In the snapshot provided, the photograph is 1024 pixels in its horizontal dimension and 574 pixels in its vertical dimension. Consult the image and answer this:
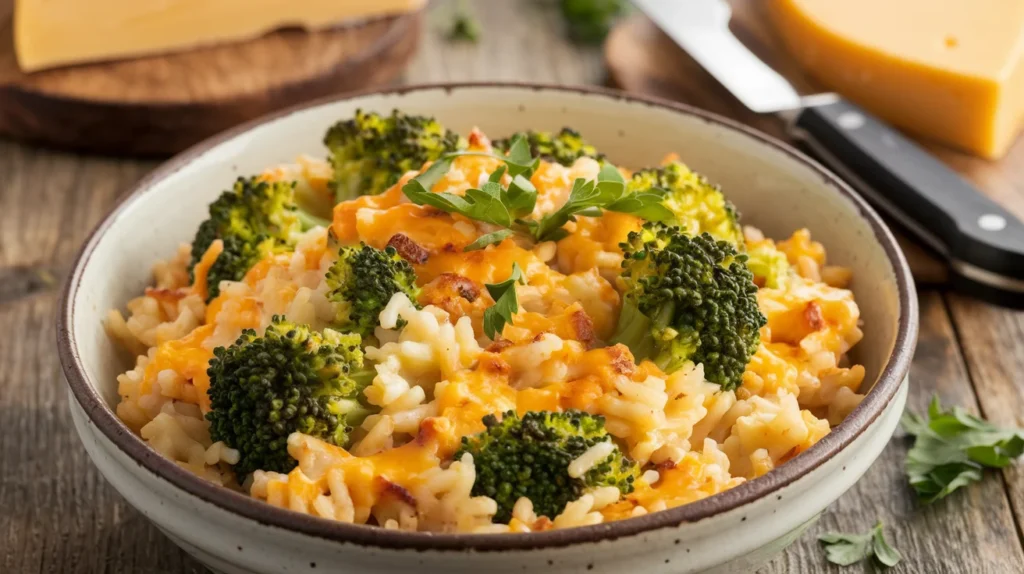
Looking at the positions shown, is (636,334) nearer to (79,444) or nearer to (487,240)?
(487,240)

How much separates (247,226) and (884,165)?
278 cm

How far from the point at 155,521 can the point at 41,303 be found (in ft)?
7.73

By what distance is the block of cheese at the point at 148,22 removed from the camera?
573 centimetres

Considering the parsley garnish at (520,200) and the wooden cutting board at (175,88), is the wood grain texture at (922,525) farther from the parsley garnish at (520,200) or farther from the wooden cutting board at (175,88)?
the wooden cutting board at (175,88)

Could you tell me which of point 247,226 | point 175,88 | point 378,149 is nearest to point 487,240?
point 378,149

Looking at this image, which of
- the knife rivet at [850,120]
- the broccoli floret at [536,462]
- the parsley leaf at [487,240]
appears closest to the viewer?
the broccoli floret at [536,462]

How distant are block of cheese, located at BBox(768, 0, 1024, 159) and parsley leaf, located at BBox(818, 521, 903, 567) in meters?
2.74

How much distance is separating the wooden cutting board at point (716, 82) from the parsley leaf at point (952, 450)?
1.57 m

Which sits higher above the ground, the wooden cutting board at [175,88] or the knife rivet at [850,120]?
the wooden cutting board at [175,88]

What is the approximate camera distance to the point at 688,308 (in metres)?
2.99

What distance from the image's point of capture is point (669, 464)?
2.77 metres

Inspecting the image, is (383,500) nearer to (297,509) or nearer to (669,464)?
(297,509)

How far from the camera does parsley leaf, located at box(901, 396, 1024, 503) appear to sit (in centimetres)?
377

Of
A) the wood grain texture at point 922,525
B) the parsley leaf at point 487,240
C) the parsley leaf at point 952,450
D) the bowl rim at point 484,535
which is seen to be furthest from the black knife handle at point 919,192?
the parsley leaf at point 487,240
